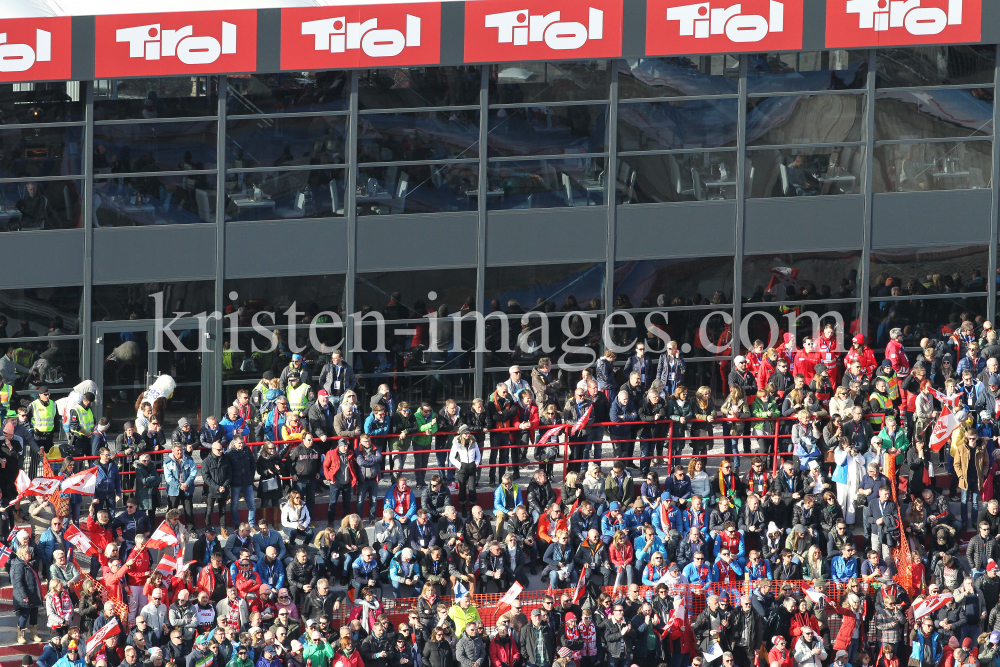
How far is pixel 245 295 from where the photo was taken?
28578 millimetres

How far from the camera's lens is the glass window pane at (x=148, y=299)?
93.1ft

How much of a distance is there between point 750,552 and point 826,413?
324 centimetres

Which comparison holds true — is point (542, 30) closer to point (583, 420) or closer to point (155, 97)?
point (155, 97)

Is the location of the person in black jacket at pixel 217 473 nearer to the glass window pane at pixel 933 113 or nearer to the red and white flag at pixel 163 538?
the red and white flag at pixel 163 538

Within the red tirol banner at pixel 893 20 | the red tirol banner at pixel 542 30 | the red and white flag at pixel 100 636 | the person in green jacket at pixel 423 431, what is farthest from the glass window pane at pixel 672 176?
the red and white flag at pixel 100 636

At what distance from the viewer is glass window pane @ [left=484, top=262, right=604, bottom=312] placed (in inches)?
1145

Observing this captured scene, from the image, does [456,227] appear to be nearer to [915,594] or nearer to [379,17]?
[379,17]

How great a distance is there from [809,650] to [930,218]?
9.60m

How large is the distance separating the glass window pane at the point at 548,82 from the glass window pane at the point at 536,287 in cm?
277

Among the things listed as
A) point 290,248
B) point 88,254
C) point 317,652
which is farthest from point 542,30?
point 317,652

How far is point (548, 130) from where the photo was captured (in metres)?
29.0

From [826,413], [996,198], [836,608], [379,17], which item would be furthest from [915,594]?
[379,17]

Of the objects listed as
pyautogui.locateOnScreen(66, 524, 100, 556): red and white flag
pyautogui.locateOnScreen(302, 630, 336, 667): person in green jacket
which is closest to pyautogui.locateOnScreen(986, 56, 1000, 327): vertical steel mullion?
pyautogui.locateOnScreen(302, 630, 336, 667): person in green jacket

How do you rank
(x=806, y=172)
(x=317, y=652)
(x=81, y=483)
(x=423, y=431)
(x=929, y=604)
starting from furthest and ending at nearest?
(x=806, y=172), (x=423, y=431), (x=81, y=483), (x=929, y=604), (x=317, y=652)
